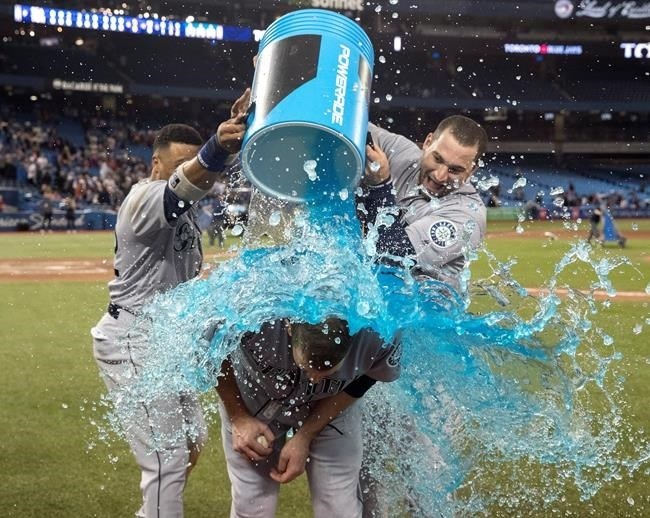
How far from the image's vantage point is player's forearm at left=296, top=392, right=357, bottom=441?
126 inches

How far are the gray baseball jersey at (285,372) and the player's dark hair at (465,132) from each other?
120 cm

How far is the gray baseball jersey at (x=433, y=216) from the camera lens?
3.51m

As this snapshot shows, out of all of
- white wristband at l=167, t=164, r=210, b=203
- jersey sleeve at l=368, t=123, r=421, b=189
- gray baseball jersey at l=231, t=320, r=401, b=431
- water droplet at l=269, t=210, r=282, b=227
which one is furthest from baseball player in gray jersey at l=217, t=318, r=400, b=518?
jersey sleeve at l=368, t=123, r=421, b=189

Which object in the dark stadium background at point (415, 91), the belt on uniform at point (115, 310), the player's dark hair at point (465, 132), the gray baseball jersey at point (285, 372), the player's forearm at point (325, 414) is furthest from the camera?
the dark stadium background at point (415, 91)

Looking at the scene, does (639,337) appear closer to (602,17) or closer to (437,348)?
(437,348)

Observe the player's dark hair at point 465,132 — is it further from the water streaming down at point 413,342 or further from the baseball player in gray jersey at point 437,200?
the water streaming down at point 413,342

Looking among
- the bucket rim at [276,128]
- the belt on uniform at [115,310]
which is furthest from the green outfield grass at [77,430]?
the bucket rim at [276,128]

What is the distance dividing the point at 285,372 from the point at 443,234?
910mm

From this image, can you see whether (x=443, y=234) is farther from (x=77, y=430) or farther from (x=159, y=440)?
(x=77, y=430)

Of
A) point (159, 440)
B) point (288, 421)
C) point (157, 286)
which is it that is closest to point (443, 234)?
point (288, 421)

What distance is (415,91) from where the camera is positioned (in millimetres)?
40500

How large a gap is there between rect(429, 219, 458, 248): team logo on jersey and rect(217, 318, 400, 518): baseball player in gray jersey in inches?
24.6

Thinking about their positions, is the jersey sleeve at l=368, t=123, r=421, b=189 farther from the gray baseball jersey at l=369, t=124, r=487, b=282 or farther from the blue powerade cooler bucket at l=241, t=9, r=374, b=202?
the blue powerade cooler bucket at l=241, t=9, r=374, b=202

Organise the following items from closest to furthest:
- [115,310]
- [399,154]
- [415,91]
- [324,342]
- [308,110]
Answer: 1. [324,342]
2. [308,110]
3. [399,154]
4. [115,310]
5. [415,91]
